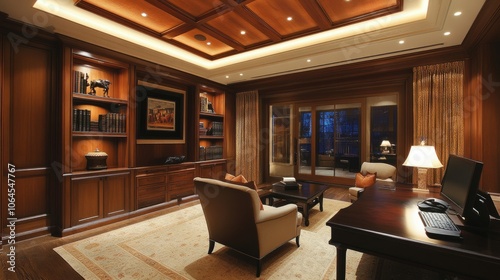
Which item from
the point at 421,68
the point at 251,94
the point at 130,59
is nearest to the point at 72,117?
the point at 130,59

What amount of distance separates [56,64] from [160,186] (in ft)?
8.03

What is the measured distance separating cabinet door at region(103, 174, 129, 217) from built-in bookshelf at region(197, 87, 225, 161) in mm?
1719

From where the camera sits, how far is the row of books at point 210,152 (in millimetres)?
5377

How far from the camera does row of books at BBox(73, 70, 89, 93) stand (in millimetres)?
3359

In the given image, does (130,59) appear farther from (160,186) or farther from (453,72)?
(453,72)

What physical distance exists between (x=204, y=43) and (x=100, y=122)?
2161 mm

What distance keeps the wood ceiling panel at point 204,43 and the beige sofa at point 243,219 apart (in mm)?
2492

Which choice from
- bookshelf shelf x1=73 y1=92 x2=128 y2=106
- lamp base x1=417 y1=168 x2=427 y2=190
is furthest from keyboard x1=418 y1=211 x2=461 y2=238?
bookshelf shelf x1=73 y1=92 x2=128 y2=106

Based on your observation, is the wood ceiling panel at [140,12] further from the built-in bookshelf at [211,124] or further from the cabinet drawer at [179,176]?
the cabinet drawer at [179,176]

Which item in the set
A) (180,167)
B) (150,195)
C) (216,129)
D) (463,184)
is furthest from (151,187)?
(463,184)

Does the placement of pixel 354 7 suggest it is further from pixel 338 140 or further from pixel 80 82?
pixel 80 82

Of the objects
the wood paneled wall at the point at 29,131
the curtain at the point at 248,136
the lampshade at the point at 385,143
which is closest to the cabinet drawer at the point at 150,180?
the wood paneled wall at the point at 29,131

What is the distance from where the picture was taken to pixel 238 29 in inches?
138

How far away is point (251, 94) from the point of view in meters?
6.10
